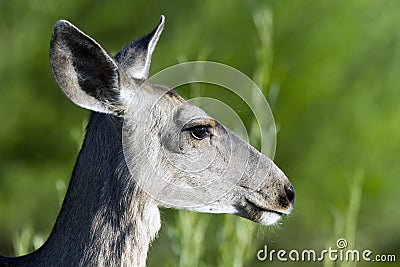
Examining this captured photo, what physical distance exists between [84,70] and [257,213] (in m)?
0.61

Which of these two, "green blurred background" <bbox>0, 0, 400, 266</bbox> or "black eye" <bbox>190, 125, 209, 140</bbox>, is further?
"green blurred background" <bbox>0, 0, 400, 266</bbox>

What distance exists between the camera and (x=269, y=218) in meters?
3.00

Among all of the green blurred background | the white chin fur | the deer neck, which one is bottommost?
the deer neck

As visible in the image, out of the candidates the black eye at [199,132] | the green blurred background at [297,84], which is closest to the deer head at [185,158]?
the black eye at [199,132]

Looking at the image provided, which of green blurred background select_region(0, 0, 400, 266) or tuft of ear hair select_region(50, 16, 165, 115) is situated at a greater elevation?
green blurred background select_region(0, 0, 400, 266)

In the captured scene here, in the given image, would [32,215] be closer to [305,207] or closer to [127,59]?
[305,207]

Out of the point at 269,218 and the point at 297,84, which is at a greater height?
the point at 297,84

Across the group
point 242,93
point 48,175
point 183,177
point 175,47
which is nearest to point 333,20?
point 175,47

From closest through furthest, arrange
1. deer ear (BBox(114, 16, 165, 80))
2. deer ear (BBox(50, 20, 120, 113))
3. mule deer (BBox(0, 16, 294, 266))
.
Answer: deer ear (BBox(50, 20, 120, 113))
mule deer (BBox(0, 16, 294, 266))
deer ear (BBox(114, 16, 165, 80))

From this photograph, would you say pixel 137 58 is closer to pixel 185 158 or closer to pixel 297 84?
pixel 185 158

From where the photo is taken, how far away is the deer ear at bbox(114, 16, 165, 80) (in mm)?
3105

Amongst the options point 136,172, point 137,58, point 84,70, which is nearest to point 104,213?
point 136,172

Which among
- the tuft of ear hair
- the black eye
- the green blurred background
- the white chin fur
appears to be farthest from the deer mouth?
the green blurred background

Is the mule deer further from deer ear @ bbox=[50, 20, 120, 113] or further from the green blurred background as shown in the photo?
the green blurred background
